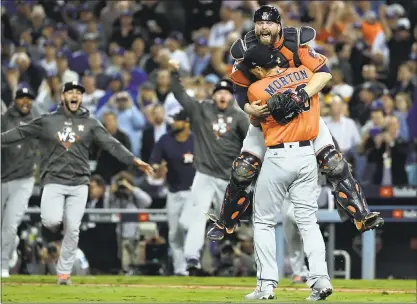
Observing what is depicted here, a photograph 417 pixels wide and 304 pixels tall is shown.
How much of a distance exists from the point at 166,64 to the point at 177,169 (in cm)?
451

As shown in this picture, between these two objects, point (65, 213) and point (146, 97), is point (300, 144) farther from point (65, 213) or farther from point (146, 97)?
point (146, 97)

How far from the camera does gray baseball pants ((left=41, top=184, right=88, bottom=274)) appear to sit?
43.9 feet

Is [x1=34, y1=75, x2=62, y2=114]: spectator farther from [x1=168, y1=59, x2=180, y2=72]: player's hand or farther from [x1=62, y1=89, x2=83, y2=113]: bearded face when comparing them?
[x1=62, y1=89, x2=83, y2=113]: bearded face

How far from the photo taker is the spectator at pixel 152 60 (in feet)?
71.9

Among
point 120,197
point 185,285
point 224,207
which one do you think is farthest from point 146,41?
point 224,207

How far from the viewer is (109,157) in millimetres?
18031

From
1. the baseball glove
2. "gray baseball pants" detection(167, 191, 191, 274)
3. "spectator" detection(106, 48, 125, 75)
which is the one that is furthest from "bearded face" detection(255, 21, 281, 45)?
"spectator" detection(106, 48, 125, 75)

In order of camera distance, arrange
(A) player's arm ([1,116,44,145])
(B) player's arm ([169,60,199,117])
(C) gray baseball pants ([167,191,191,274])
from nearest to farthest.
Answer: (A) player's arm ([1,116,44,145]) → (B) player's arm ([169,60,199,117]) → (C) gray baseball pants ([167,191,191,274])

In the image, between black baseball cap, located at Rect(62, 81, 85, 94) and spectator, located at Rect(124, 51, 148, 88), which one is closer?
black baseball cap, located at Rect(62, 81, 85, 94)

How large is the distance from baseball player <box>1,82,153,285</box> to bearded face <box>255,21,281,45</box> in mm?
3812

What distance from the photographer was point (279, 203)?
10.1 meters

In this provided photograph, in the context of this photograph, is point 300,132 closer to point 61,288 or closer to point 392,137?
point 61,288

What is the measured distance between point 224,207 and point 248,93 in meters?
1.25

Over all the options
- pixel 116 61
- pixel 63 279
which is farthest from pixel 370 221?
pixel 116 61
